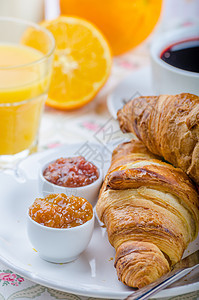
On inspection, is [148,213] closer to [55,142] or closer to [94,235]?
[94,235]

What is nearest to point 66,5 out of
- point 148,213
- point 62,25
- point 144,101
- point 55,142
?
point 62,25

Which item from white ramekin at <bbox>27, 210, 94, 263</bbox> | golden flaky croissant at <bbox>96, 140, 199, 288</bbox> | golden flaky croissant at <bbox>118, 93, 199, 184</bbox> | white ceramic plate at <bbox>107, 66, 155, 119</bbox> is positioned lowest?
white ceramic plate at <bbox>107, 66, 155, 119</bbox>

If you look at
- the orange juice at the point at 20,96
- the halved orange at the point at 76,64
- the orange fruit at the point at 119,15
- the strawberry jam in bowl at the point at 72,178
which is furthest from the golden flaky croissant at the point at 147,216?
the orange fruit at the point at 119,15

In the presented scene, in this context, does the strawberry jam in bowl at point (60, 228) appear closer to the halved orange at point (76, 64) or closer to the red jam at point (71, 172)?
the red jam at point (71, 172)

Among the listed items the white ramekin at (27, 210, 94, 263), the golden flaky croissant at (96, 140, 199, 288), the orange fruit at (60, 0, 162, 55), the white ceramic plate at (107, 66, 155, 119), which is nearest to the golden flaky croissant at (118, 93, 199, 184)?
the golden flaky croissant at (96, 140, 199, 288)

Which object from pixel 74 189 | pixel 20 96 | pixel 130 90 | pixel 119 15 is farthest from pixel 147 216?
pixel 119 15

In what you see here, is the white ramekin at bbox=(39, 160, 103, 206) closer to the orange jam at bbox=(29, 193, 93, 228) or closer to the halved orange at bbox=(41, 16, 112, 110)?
the orange jam at bbox=(29, 193, 93, 228)
